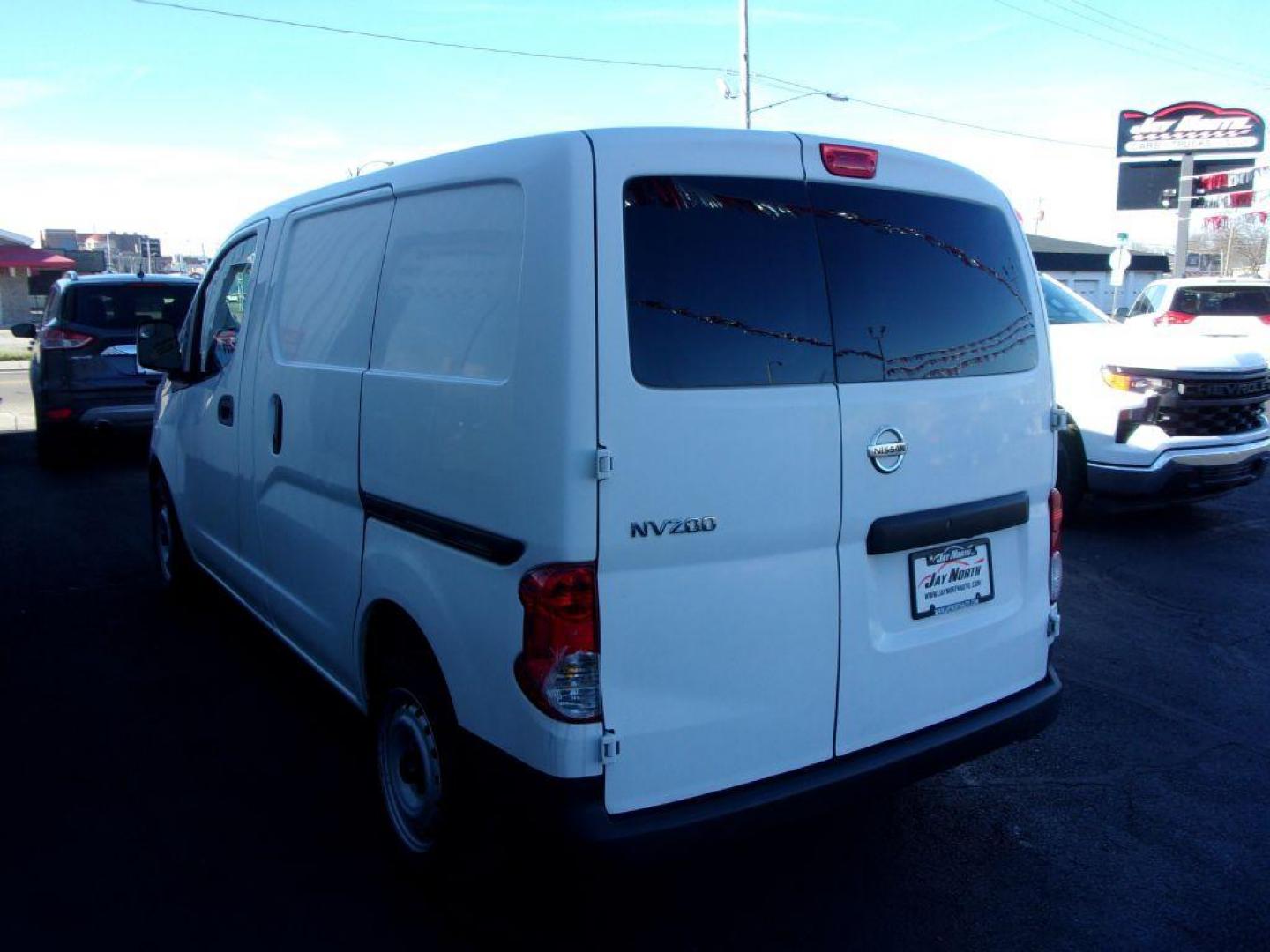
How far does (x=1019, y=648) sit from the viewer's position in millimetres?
3205

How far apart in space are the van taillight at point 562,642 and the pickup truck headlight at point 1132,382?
581 centimetres

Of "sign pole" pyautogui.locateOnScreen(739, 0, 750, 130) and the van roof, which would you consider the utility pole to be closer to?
"sign pole" pyautogui.locateOnScreen(739, 0, 750, 130)

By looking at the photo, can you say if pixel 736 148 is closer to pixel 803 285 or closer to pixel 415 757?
pixel 803 285

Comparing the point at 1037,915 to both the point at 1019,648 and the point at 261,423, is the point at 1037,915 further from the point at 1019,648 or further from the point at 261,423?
the point at 261,423

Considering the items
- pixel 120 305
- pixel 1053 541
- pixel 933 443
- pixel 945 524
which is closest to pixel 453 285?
pixel 933 443

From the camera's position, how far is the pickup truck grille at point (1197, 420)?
6859 millimetres

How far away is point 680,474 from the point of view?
7.96ft

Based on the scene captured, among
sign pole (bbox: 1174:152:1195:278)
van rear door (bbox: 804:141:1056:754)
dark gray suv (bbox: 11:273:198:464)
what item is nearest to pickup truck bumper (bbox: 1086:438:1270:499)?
van rear door (bbox: 804:141:1056:754)

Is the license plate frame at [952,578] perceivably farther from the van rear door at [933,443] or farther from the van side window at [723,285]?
the van side window at [723,285]

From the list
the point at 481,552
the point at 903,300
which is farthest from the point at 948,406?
the point at 481,552

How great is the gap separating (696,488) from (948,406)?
0.89m

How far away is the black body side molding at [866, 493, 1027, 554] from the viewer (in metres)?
2.77

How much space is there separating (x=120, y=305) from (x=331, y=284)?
753 centimetres

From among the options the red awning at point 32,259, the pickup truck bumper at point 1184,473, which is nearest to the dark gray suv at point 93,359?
the pickup truck bumper at point 1184,473
